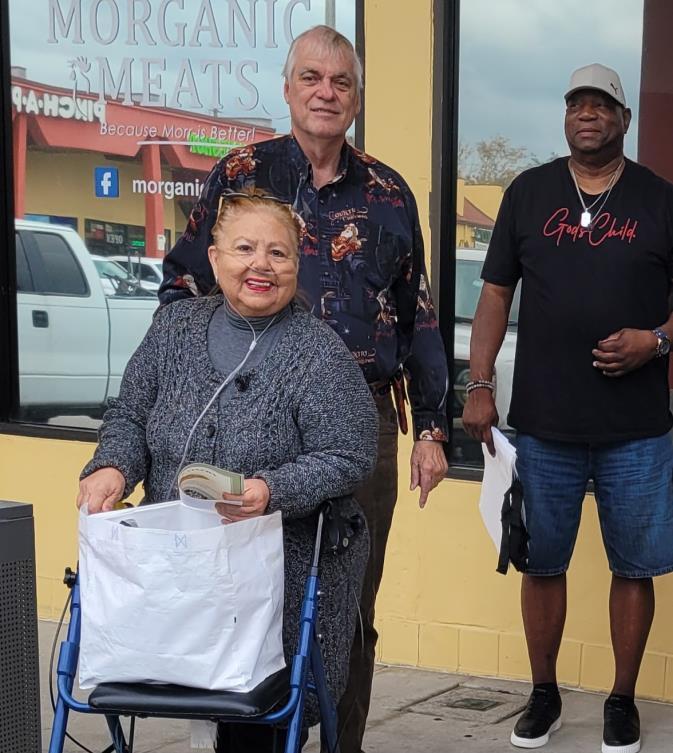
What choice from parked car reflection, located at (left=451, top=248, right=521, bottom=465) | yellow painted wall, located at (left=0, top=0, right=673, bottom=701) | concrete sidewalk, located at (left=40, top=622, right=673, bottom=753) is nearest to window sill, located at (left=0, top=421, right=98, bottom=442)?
concrete sidewalk, located at (left=40, top=622, right=673, bottom=753)

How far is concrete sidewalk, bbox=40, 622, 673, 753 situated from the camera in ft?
16.2

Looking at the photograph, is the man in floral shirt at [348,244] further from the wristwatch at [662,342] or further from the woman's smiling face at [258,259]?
the wristwatch at [662,342]

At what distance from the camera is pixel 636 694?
5340mm

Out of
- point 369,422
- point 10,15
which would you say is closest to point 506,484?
point 369,422

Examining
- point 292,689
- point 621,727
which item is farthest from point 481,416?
point 292,689

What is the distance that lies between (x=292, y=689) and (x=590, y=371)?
6.03 ft

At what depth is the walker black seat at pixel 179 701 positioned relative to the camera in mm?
3088

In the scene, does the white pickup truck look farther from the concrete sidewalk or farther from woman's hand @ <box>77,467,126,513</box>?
woman's hand @ <box>77,467,126,513</box>

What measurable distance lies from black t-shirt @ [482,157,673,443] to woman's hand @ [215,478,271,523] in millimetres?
1707

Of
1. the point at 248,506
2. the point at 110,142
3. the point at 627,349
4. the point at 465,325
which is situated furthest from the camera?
the point at 110,142

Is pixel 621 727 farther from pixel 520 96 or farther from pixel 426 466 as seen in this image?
pixel 520 96

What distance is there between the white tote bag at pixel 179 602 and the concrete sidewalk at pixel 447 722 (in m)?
1.83

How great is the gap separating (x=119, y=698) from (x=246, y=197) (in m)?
1.24

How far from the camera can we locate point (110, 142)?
6.49 m
